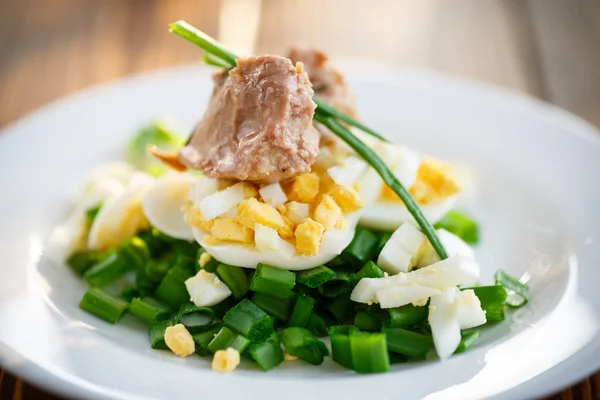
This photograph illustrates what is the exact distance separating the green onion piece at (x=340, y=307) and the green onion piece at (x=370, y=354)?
1.48 feet

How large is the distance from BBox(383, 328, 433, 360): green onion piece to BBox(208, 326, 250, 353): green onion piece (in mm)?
617

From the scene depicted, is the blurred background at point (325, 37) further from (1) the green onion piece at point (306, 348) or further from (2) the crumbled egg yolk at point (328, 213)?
(1) the green onion piece at point (306, 348)

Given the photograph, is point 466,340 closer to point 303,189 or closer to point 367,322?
point 367,322

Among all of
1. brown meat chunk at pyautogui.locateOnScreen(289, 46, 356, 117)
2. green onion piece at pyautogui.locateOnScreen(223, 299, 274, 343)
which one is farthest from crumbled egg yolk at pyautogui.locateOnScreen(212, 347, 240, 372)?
brown meat chunk at pyautogui.locateOnScreen(289, 46, 356, 117)

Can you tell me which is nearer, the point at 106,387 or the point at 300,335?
the point at 106,387

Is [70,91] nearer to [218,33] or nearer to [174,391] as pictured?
[218,33]

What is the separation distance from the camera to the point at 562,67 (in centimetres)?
641

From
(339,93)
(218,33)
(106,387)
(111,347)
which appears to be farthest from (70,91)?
(106,387)

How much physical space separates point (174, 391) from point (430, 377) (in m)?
1.00

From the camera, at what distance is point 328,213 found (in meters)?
3.26

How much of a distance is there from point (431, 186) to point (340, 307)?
0.80m

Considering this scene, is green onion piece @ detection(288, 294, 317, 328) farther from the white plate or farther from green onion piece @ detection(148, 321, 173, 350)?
green onion piece @ detection(148, 321, 173, 350)

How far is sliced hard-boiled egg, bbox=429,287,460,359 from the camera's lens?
9.82 feet

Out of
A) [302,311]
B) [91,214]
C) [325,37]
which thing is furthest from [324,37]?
[302,311]
